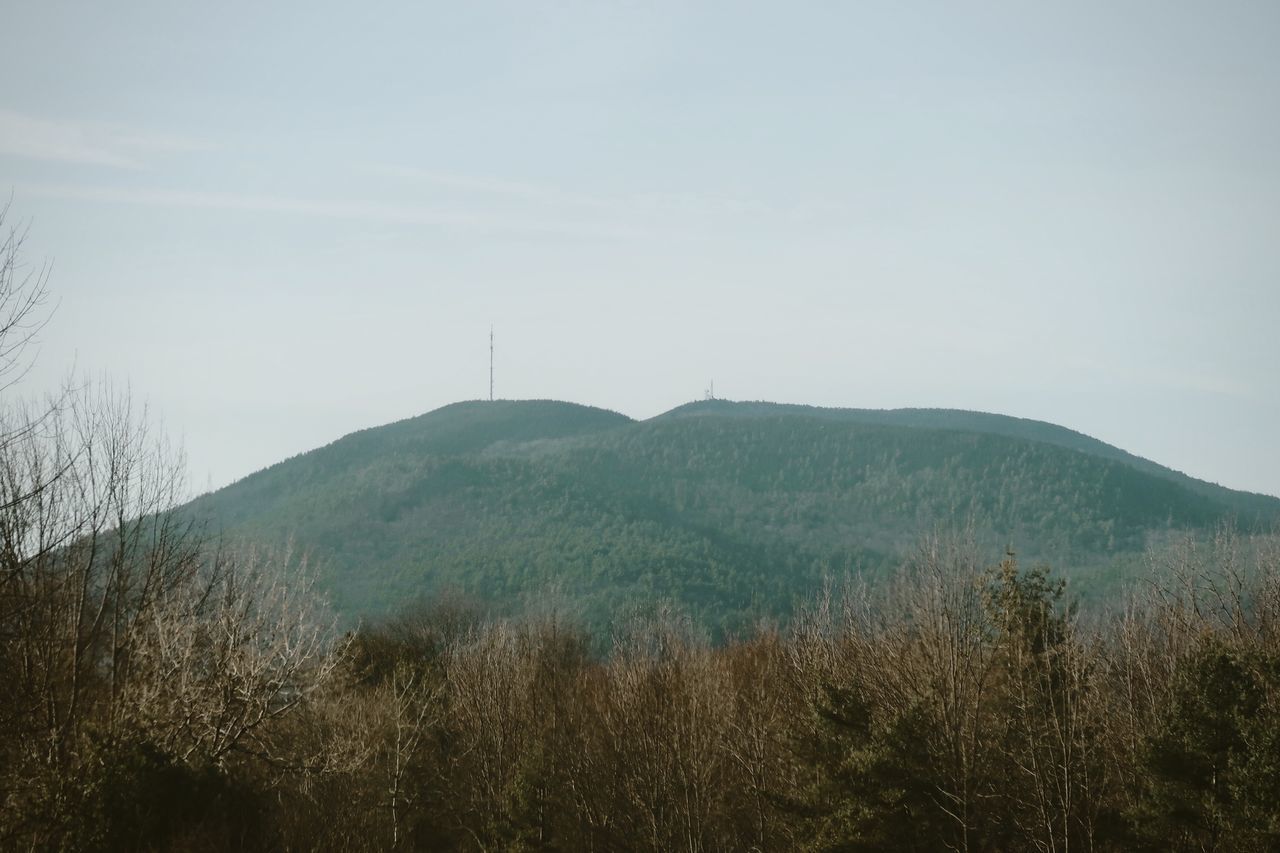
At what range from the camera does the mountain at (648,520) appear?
140 meters

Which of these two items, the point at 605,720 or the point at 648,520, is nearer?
the point at 605,720

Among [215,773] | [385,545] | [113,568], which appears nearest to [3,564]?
[215,773]

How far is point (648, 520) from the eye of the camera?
164500 millimetres

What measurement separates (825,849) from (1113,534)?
541 feet

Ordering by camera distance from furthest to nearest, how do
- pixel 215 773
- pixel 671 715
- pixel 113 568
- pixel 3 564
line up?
pixel 671 715, pixel 113 568, pixel 215 773, pixel 3 564

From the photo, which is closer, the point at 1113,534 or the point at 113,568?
the point at 113,568

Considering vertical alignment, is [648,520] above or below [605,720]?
above

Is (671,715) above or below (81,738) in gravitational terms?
below

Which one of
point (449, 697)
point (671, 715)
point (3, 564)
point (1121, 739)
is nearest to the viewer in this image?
point (3, 564)

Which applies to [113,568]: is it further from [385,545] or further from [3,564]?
[385,545]

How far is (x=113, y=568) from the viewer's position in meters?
27.1

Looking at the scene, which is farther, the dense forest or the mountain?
the mountain

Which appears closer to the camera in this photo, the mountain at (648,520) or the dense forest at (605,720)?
the dense forest at (605,720)

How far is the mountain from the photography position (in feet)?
460
